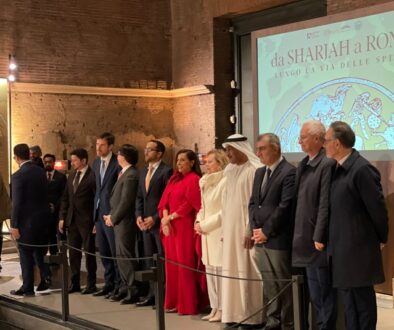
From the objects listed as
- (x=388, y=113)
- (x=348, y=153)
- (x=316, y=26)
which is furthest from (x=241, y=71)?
(x=348, y=153)

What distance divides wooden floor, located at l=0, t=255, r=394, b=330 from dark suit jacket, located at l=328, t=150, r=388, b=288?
138cm

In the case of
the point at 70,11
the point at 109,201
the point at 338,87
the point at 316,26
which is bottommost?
the point at 109,201

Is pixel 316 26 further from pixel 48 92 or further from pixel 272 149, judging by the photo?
pixel 48 92

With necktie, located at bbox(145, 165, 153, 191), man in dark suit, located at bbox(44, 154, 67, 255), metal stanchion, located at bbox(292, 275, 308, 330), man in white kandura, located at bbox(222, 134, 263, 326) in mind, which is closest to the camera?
metal stanchion, located at bbox(292, 275, 308, 330)

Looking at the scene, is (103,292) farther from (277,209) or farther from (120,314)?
(277,209)

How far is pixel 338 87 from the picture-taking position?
7211mm

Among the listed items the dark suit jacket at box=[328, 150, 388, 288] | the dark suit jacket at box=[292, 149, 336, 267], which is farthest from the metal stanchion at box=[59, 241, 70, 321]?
the dark suit jacket at box=[328, 150, 388, 288]

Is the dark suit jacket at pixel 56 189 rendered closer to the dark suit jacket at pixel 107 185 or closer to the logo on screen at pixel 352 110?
the dark suit jacket at pixel 107 185

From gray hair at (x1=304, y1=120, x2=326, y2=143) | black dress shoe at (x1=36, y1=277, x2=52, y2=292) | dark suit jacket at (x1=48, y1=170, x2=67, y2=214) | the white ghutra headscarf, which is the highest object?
gray hair at (x1=304, y1=120, x2=326, y2=143)

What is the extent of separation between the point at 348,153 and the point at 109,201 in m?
3.16

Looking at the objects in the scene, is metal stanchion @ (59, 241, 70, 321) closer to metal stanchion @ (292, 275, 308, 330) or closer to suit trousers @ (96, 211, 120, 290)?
suit trousers @ (96, 211, 120, 290)

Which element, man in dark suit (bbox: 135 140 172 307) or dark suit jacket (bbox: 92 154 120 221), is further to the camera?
dark suit jacket (bbox: 92 154 120 221)

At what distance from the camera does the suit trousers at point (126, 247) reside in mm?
6984

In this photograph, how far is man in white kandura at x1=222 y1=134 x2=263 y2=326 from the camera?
5.71 m
